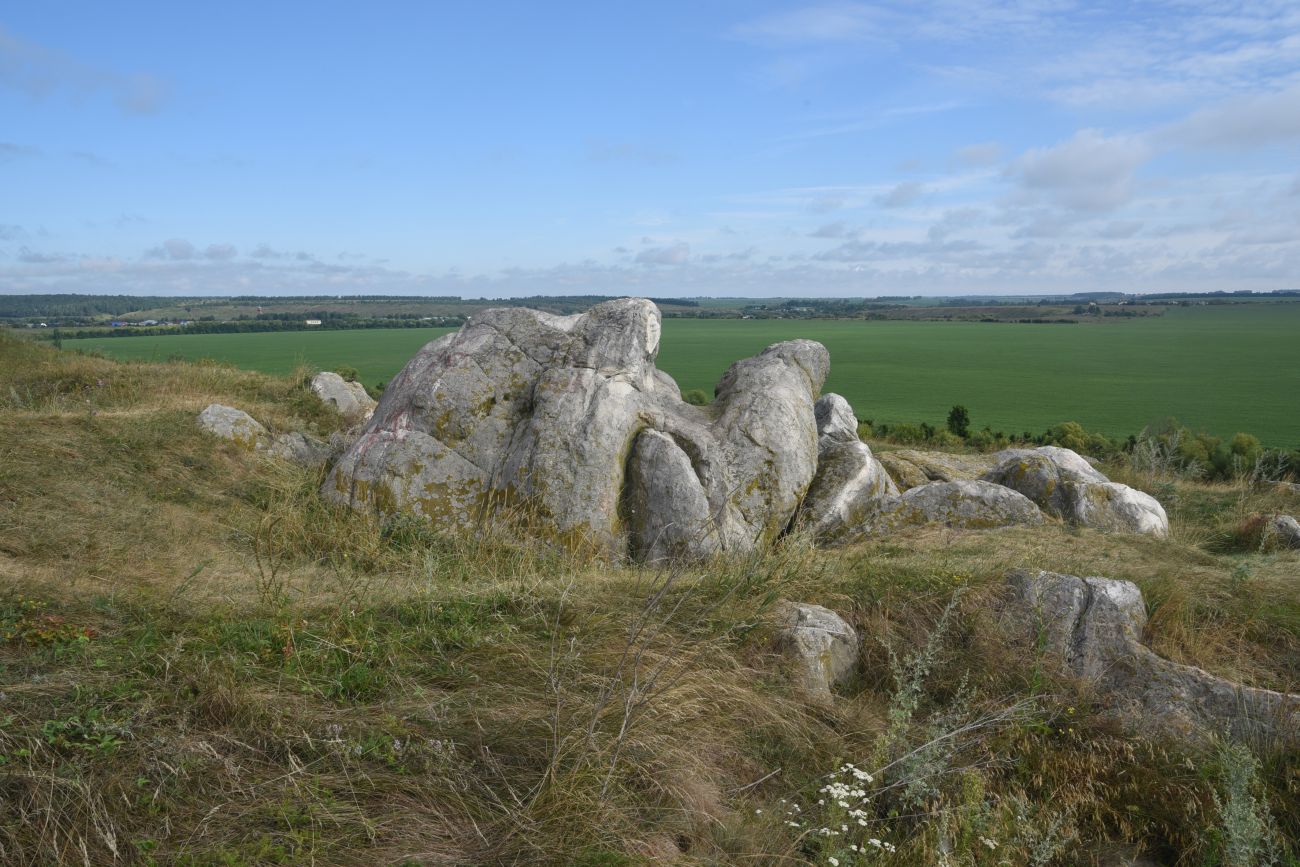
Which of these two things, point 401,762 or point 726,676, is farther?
point 726,676

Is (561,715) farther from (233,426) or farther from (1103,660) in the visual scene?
(233,426)

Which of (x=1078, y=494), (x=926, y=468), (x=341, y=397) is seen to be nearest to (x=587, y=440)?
(x=926, y=468)

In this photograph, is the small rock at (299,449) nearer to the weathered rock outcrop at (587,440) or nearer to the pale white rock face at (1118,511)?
the weathered rock outcrop at (587,440)

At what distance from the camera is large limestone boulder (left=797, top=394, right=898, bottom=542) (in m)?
12.8

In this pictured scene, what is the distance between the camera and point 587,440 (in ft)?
39.0

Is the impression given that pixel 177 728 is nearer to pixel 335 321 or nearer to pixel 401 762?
pixel 401 762

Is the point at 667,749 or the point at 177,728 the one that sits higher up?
the point at 177,728

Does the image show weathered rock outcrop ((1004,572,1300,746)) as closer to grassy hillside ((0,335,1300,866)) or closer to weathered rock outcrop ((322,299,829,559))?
grassy hillside ((0,335,1300,866))

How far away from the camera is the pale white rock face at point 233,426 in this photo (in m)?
14.4

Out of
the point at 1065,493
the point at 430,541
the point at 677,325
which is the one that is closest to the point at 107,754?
the point at 430,541

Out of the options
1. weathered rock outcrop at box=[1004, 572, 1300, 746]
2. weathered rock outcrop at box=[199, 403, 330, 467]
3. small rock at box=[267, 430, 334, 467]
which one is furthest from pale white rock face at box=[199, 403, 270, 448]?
weathered rock outcrop at box=[1004, 572, 1300, 746]

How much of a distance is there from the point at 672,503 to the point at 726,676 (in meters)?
5.41

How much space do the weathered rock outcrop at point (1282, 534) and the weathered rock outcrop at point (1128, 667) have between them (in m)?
6.55

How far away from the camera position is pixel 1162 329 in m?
170
